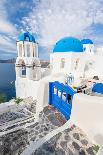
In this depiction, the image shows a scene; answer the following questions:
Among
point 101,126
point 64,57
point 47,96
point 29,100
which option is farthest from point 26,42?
point 101,126

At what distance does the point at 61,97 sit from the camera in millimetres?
8422

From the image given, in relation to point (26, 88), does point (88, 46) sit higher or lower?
higher

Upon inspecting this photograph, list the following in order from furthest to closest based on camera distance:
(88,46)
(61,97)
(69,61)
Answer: (88,46) → (69,61) → (61,97)

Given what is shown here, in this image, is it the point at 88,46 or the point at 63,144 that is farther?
the point at 88,46

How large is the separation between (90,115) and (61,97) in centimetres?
288

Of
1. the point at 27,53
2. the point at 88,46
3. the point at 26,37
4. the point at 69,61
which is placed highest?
the point at 88,46

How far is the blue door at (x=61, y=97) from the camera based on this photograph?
25.2 ft

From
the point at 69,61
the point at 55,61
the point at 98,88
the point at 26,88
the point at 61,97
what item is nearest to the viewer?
the point at 61,97

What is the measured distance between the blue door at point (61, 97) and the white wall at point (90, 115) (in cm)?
103

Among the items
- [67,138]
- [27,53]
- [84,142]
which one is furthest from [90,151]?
[27,53]

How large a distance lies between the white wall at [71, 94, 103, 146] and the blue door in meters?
1.03

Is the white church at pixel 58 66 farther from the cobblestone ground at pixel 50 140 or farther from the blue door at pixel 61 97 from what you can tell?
the cobblestone ground at pixel 50 140

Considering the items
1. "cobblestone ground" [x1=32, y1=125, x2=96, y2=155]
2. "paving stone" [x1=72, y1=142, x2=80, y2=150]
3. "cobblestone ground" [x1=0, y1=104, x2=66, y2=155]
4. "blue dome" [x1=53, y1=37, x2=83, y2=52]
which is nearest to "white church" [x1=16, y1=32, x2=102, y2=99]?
"blue dome" [x1=53, y1=37, x2=83, y2=52]

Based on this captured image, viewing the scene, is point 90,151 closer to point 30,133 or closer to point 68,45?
point 30,133
